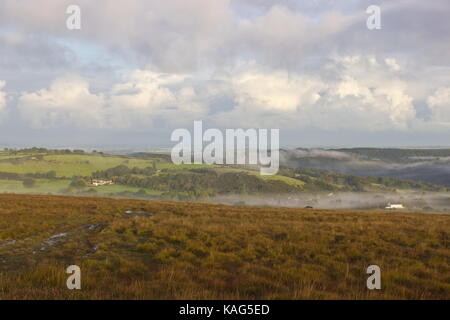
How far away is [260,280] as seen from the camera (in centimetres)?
703

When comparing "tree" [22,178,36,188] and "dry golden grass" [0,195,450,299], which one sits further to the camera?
"tree" [22,178,36,188]

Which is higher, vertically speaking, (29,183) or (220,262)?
(220,262)

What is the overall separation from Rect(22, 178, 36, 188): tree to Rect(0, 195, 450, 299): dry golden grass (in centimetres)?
10630

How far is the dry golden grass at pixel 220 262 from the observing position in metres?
6.26

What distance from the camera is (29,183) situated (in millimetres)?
103750

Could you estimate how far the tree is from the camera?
335ft

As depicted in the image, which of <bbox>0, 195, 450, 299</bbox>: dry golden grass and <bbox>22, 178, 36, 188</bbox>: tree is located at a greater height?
<bbox>0, 195, 450, 299</bbox>: dry golden grass

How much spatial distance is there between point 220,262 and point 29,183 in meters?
121

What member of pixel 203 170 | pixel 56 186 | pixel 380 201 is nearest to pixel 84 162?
pixel 56 186

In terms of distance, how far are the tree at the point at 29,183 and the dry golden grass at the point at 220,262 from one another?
106305 mm

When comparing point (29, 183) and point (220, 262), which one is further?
point (29, 183)

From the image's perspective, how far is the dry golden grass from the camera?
626cm
